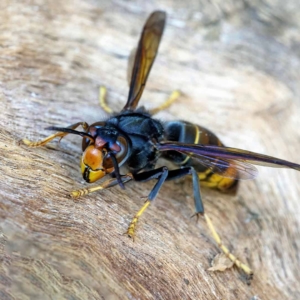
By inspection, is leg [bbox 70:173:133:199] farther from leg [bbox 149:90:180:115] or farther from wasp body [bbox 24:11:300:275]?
leg [bbox 149:90:180:115]

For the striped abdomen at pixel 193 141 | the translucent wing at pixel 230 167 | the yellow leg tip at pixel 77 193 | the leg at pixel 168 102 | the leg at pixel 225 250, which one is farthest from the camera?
the leg at pixel 168 102

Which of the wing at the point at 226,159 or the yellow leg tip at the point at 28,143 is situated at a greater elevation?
the wing at the point at 226,159

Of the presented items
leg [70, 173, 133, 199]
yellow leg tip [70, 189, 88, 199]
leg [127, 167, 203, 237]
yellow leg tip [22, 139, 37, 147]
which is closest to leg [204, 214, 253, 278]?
leg [127, 167, 203, 237]

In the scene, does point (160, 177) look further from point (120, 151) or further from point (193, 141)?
point (193, 141)

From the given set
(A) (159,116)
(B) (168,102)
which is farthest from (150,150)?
(B) (168,102)

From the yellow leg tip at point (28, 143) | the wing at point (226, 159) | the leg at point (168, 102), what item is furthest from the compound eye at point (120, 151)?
the leg at point (168, 102)

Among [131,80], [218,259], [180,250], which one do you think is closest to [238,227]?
[218,259]

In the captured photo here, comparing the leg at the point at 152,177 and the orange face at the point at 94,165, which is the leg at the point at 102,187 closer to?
the orange face at the point at 94,165
